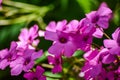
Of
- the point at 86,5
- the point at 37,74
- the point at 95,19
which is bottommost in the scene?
the point at 37,74

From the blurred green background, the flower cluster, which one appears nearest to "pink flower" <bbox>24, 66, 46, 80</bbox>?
the flower cluster

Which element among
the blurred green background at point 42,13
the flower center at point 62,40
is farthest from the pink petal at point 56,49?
the blurred green background at point 42,13

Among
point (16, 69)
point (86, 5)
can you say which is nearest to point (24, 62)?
point (16, 69)

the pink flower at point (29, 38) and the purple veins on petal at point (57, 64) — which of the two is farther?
the pink flower at point (29, 38)

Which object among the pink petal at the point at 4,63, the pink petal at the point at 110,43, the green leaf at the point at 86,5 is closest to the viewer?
the pink petal at the point at 110,43

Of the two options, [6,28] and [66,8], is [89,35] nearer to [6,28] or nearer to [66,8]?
[66,8]

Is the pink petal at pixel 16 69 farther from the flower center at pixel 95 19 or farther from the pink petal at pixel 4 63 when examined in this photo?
the flower center at pixel 95 19

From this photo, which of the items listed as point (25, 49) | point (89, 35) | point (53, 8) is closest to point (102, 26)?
point (89, 35)

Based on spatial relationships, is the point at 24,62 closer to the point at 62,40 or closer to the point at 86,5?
the point at 62,40
